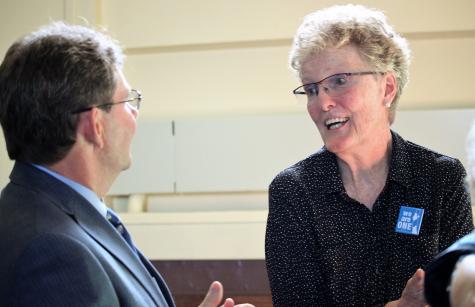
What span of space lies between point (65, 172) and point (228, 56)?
202 cm

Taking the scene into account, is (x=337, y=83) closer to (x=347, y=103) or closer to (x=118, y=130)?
(x=347, y=103)

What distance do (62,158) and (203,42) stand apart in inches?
79.0

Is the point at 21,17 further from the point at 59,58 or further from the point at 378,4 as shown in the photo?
the point at 59,58

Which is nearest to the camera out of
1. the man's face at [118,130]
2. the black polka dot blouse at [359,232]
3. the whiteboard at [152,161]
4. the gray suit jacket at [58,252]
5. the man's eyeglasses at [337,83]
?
the gray suit jacket at [58,252]

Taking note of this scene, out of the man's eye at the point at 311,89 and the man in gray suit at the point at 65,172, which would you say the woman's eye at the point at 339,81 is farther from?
the man in gray suit at the point at 65,172

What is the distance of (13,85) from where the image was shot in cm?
129

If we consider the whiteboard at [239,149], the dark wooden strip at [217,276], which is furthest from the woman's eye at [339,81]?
the dark wooden strip at [217,276]

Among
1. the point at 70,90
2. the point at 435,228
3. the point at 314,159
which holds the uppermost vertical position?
the point at 70,90

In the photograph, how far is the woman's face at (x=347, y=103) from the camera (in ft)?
5.81

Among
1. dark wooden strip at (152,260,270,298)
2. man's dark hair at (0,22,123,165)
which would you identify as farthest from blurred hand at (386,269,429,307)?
dark wooden strip at (152,260,270,298)

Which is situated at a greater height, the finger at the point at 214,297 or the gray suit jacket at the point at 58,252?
the gray suit jacket at the point at 58,252

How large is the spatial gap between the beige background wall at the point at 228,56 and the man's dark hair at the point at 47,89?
186 centimetres

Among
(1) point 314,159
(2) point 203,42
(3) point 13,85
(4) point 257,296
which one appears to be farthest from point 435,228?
(2) point 203,42

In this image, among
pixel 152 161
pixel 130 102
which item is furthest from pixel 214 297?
pixel 152 161
